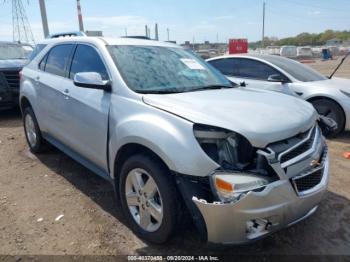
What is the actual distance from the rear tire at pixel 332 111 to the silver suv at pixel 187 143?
124 inches

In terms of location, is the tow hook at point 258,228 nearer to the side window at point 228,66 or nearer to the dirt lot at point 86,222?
the dirt lot at point 86,222

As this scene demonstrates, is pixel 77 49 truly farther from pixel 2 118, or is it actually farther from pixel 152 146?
pixel 2 118

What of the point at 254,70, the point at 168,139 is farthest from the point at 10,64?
the point at 168,139

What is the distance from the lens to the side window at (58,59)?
4.27 meters

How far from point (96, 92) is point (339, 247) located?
2.66 meters

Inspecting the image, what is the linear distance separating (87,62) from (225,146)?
202cm

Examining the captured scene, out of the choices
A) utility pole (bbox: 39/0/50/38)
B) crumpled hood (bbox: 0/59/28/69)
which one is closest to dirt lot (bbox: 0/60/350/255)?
crumpled hood (bbox: 0/59/28/69)

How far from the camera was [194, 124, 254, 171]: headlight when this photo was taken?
2.52 metres

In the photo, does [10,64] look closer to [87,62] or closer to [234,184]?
[87,62]

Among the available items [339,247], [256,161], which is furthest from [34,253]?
[339,247]

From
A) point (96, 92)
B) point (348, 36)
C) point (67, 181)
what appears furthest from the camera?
point (348, 36)

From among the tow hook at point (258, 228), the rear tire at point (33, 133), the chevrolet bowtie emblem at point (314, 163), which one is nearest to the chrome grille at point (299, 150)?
the chevrolet bowtie emblem at point (314, 163)

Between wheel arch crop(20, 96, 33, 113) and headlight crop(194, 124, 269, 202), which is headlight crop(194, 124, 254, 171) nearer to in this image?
headlight crop(194, 124, 269, 202)

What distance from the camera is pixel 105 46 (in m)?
3.62
